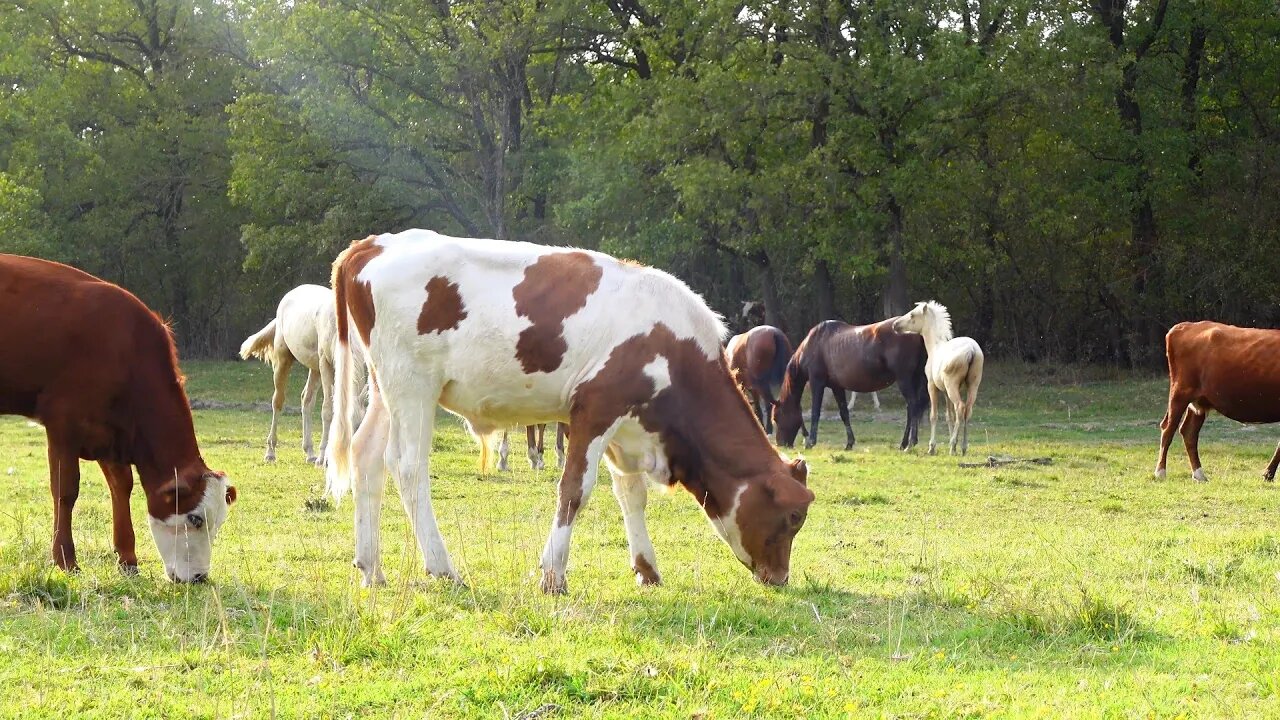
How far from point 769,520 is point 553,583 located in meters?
1.40

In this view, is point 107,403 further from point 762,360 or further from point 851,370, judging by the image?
point 762,360

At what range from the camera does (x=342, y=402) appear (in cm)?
809

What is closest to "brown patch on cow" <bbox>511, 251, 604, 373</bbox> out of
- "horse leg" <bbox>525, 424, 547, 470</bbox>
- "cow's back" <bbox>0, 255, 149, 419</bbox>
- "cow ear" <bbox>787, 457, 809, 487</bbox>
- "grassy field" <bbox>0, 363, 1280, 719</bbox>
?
"grassy field" <bbox>0, 363, 1280, 719</bbox>

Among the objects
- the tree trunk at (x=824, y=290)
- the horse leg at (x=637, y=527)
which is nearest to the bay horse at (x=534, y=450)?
Answer: the horse leg at (x=637, y=527)

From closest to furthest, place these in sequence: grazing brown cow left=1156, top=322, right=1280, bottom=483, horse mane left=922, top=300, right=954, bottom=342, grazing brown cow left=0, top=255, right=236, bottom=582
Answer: grazing brown cow left=0, top=255, right=236, bottom=582 → grazing brown cow left=1156, top=322, right=1280, bottom=483 → horse mane left=922, top=300, right=954, bottom=342

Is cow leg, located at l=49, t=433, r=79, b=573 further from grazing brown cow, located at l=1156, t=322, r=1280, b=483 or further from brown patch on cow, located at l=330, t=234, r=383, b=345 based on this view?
grazing brown cow, located at l=1156, t=322, r=1280, b=483

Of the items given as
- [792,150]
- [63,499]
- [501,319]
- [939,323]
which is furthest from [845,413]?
[63,499]

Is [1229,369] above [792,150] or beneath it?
beneath

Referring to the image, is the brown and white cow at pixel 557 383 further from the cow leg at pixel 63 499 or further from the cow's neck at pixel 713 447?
the cow leg at pixel 63 499

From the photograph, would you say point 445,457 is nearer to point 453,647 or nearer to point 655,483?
point 655,483

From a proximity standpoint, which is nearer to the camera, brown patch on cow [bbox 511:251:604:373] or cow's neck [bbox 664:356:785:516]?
brown patch on cow [bbox 511:251:604:373]

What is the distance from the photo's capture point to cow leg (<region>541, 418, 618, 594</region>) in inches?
291

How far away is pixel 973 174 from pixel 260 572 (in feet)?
79.8

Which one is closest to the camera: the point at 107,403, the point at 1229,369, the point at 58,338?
the point at 58,338
